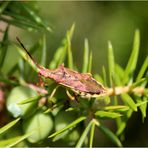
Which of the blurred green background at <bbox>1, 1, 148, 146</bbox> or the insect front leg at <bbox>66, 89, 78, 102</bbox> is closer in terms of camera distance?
the insect front leg at <bbox>66, 89, 78, 102</bbox>

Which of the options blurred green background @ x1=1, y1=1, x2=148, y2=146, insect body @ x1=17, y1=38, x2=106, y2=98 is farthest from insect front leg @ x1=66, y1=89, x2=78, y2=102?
blurred green background @ x1=1, y1=1, x2=148, y2=146

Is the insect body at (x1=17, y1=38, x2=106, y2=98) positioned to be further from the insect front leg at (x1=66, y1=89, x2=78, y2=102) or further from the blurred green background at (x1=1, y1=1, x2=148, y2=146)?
the blurred green background at (x1=1, y1=1, x2=148, y2=146)

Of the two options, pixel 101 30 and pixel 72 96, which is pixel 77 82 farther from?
pixel 101 30

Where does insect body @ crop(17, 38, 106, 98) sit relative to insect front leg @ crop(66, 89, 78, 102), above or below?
above

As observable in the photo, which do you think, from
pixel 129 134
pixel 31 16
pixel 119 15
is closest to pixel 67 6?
pixel 119 15

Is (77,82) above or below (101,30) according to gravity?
below

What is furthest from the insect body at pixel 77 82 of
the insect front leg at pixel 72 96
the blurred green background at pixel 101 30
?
the blurred green background at pixel 101 30

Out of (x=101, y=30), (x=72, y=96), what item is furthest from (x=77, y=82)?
(x=101, y=30)

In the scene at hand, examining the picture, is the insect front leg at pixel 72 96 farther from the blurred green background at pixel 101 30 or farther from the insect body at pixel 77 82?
the blurred green background at pixel 101 30
